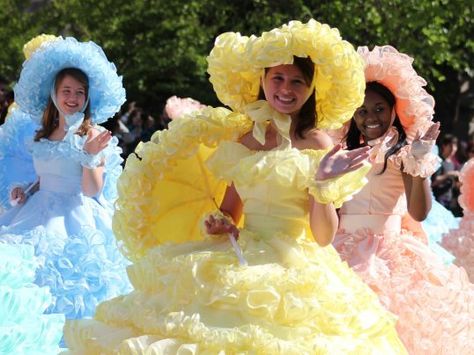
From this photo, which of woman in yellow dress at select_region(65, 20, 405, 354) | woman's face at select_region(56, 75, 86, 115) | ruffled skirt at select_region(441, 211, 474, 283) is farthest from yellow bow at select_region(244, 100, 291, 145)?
ruffled skirt at select_region(441, 211, 474, 283)

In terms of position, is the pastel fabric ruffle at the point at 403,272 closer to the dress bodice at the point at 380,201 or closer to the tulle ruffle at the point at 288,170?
the dress bodice at the point at 380,201

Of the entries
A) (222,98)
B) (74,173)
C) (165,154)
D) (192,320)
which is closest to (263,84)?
(222,98)

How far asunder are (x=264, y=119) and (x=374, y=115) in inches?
63.1

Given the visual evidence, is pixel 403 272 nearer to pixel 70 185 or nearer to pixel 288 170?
pixel 288 170

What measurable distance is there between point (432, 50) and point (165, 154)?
425 inches

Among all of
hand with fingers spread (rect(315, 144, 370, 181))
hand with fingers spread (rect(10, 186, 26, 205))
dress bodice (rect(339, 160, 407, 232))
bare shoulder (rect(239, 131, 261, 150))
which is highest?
hand with fingers spread (rect(10, 186, 26, 205))

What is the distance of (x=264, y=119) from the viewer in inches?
191

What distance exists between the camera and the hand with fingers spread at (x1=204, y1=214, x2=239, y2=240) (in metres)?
4.73

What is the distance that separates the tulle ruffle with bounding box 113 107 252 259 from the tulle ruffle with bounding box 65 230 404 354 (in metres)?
0.38

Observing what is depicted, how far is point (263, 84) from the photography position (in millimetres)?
4945

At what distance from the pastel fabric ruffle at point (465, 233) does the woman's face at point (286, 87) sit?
316 cm

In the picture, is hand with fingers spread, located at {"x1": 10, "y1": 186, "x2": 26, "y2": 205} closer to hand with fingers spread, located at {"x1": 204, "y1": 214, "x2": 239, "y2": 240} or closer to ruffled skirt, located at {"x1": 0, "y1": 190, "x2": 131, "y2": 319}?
ruffled skirt, located at {"x1": 0, "y1": 190, "x2": 131, "y2": 319}

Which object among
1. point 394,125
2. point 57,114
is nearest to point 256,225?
point 394,125

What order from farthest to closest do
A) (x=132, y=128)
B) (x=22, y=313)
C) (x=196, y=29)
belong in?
(x=196, y=29), (x=132, y=128), (x=22, y=313)
